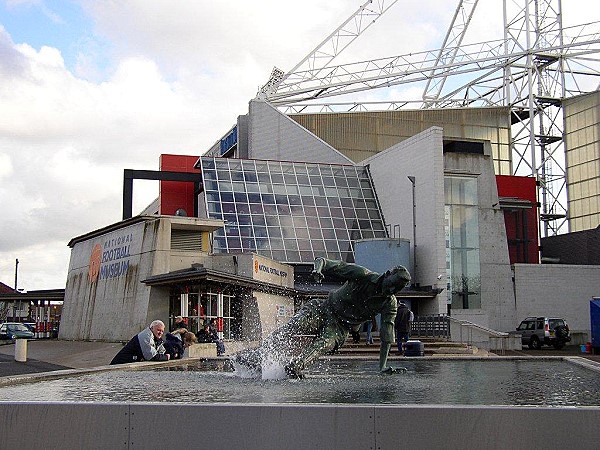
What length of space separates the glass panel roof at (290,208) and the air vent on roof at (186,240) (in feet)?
21.9

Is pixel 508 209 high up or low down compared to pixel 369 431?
up

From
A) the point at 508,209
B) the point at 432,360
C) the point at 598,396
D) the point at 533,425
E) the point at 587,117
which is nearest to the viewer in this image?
the point at 533,425

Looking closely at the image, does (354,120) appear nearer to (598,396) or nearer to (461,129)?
(461,129)

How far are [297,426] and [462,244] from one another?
36584 mm

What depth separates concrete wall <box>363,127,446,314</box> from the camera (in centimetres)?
3953

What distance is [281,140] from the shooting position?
52.4 m

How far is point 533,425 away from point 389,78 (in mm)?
53412

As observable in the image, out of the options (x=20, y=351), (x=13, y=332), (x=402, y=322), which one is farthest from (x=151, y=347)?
(x=13, y=332)

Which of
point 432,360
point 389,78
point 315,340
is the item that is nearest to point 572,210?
point 389,78

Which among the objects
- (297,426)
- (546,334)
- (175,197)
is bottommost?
(297,426)

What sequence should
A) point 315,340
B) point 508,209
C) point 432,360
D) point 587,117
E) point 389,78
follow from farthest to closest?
point 587,117, point 389,78, point 508,209, point 432,360, point 315,340

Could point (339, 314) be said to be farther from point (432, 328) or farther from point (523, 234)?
point (523, 234)

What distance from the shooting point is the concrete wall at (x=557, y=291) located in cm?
4331

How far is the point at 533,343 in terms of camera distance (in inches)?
1507
